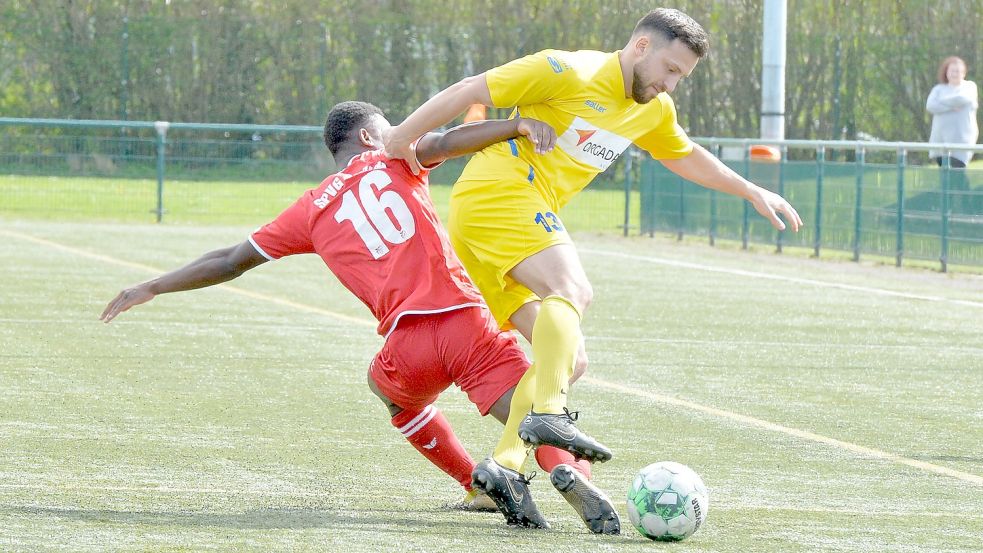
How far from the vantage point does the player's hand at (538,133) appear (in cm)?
579

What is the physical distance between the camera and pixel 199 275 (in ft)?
19.4

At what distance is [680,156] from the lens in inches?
262

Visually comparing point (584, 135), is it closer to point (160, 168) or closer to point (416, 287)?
point (416, 287)

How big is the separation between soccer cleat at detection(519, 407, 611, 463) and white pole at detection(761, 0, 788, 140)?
55.4 feet

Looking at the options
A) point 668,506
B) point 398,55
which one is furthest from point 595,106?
point 398,55

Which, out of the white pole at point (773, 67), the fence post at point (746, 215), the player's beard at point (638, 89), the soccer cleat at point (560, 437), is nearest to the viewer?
the soccer cleat at point (560, 437)

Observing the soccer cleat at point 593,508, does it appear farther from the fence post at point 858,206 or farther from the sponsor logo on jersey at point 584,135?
the fence post at point 858,206

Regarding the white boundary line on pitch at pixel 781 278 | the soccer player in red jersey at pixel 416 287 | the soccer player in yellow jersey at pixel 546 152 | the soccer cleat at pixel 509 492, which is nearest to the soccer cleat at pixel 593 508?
the soccer player in red jersey at pixel 416 287

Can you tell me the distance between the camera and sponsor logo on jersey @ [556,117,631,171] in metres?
6.05

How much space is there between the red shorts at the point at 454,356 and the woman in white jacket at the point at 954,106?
13782 millimetres

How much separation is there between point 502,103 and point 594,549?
1617mm

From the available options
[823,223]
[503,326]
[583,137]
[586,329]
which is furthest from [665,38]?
[823,223]

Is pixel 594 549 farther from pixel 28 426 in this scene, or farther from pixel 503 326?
pixel 28 426

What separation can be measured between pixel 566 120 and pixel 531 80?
0.83 feet
